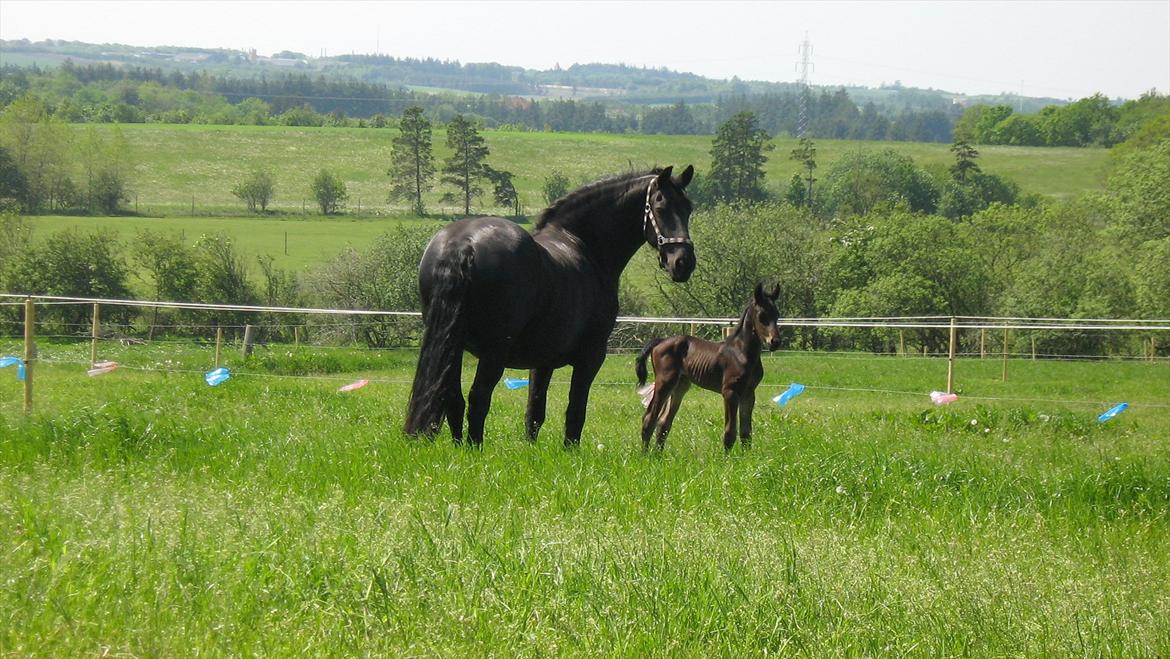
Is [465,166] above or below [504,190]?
above

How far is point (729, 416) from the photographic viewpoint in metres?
10.2

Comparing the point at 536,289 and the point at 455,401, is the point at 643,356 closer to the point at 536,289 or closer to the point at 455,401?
the point at 536,289

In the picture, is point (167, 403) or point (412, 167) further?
point (412, 167)

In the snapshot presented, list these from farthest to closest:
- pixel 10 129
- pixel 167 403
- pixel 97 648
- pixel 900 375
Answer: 1. pixel 10 129
2. pixel 900 375
3. pixel 167 403
4. pixel 97 648

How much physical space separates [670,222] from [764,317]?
7.79ft

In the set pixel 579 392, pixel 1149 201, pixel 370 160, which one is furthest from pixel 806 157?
pixel 579 392

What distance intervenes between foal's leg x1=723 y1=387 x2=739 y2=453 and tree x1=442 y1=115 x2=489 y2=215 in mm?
74348

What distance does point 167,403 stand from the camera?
42.3 ft

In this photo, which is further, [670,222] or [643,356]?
[643,356]

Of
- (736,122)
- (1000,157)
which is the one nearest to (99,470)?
(736,122)

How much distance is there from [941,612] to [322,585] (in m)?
2.40

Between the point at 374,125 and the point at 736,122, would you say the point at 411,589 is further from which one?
the point at 374,125

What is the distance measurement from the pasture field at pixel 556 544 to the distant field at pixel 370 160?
83414 mm

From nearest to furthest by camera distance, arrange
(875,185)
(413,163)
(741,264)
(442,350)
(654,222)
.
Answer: (442,350) < (654,222) < (741,264) < (875,185) < (413,163)
